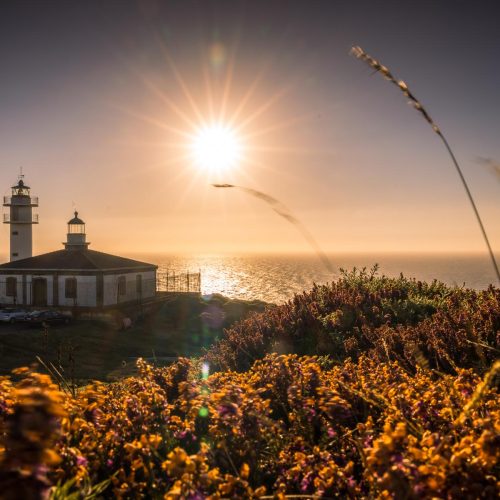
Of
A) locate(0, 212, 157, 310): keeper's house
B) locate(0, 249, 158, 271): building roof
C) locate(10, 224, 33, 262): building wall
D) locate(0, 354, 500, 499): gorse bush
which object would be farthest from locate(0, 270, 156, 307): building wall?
locate(0, 354, 500, 499): gorse bush

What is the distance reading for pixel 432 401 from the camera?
13.8 ft

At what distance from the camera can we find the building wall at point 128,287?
38156 millimetres

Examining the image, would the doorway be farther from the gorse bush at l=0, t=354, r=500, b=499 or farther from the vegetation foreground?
the gorse bush at l=0, t=354, r=500, b=499

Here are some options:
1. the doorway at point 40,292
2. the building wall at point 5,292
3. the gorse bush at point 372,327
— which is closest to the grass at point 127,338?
the doorway at point 40,292

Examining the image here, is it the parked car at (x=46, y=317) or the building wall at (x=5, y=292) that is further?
the building wall at (x=5, y=292)

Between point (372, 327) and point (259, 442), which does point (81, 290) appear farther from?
point (259, 442)

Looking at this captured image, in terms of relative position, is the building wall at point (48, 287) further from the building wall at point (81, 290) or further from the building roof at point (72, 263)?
the building roof at point (72, 263)

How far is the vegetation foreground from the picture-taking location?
103 inches

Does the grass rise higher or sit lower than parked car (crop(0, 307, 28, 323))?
lower

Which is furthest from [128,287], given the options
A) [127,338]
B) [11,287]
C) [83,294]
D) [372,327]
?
[372,327]

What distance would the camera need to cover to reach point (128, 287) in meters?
41.3

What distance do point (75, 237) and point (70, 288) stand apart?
21.2 feet

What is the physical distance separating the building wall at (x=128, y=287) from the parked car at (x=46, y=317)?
9.97ft

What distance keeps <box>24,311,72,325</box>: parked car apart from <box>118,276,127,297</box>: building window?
14.7ft
